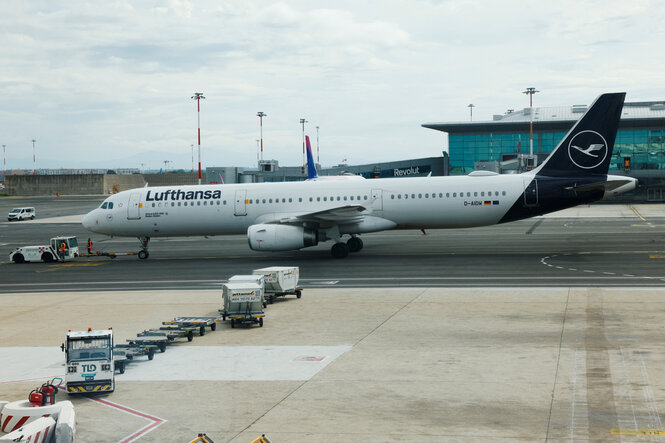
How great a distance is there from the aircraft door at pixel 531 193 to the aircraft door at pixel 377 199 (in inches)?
309

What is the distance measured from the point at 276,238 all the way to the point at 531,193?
13.8 metres

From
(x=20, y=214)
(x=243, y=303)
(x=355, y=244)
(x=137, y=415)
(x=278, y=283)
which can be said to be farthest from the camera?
(x=20, y=214)

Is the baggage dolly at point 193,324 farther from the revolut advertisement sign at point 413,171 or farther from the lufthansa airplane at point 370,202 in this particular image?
the revolut advertisement sign at point 413,171

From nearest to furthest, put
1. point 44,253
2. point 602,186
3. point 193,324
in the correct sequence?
point 193,324 < point 602,186 < point 44,253

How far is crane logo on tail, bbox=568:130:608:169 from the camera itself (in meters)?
37.7

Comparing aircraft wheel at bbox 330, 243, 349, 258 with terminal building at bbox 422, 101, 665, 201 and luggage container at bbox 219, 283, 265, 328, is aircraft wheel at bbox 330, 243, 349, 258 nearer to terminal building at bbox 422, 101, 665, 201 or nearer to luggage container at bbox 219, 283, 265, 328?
luggage container at bbox 219, 283, 265, 328

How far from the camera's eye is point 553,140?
382 ft

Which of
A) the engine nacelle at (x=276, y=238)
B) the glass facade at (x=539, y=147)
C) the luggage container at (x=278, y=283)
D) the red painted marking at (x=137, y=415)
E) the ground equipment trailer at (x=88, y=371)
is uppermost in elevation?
the glass facade at (x=539, y=147)

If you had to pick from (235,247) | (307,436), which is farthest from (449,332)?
(235,247)

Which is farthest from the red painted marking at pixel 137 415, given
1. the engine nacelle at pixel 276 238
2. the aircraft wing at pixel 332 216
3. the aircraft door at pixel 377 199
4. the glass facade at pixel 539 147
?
the glass facade at pixel 539 147

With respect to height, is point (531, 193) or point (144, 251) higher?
point (531, 193)

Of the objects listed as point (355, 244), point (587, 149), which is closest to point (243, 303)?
point (355, 244)

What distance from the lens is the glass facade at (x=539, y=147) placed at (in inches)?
4454

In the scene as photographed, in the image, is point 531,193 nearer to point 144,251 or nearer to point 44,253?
point 144,251
